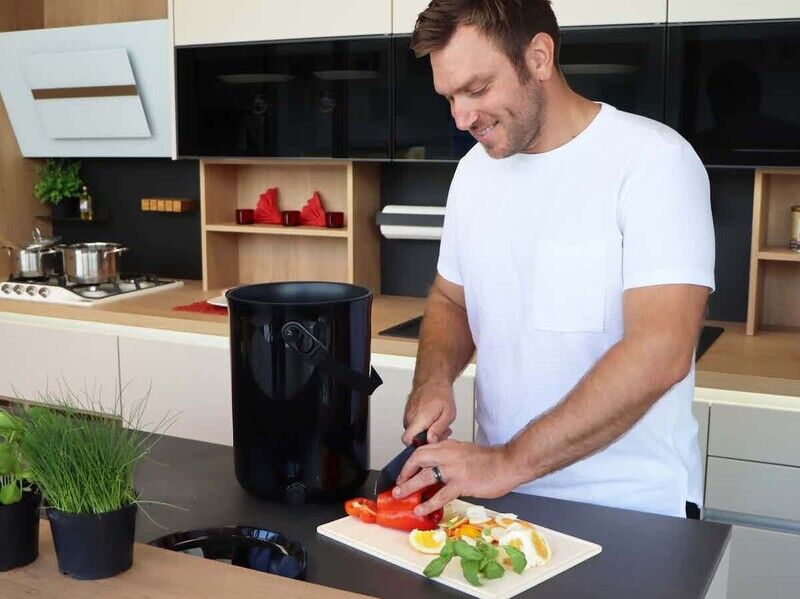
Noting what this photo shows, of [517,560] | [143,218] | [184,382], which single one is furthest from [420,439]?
[143,218]

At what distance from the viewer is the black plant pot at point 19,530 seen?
103 centimetres

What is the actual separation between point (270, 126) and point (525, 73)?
1836 millimetres

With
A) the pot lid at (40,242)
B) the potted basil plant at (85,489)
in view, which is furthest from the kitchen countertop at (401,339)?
the potted basil plant at (85,489)

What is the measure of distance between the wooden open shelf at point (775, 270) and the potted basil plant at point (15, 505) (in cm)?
224

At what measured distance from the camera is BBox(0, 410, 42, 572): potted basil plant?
3.38ft

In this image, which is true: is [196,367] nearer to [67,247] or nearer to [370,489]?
[67,247]

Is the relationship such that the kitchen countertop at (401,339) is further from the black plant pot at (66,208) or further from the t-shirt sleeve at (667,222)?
the t-shirt sleeve at (667,222)

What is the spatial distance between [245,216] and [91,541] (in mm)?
2587

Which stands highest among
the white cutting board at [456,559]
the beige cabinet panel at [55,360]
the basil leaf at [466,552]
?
the basil leaf at [466,552]

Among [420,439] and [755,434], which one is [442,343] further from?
[755,434]

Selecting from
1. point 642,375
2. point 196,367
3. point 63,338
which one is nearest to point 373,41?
point 196,367

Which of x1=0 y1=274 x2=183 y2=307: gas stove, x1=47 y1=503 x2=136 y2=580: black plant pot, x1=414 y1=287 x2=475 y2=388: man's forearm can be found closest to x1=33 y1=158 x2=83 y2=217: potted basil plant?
x1=0 y1=274 x2=183 y2=307: gas stove

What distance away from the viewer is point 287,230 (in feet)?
11.2

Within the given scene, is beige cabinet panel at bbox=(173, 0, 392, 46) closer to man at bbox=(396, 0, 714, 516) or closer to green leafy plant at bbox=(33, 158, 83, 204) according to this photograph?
green leafy plant at bbox=(33, 158, 83, 204)
